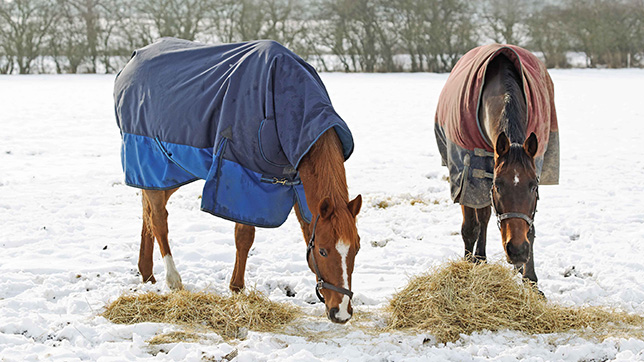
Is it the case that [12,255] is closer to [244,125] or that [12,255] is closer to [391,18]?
[244,125]

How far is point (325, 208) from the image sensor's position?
9.48ft

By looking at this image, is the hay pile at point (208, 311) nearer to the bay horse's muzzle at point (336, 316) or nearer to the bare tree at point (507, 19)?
the bay horse's muzzle at point (336, 316)

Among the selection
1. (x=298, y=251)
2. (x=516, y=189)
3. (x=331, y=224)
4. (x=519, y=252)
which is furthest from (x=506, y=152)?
Answer: (x=298, y=251)

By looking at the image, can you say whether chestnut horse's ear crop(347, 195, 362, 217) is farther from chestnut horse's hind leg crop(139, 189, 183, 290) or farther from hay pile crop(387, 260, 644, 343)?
chestnut horse's hind leg crop(139, 189, 183, 290)

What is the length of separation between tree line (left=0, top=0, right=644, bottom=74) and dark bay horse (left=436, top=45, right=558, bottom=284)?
22.9m

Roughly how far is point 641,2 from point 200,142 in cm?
3264

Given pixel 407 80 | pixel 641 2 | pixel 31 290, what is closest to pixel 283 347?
pixel 31 290

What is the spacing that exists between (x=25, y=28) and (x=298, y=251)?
27.5m

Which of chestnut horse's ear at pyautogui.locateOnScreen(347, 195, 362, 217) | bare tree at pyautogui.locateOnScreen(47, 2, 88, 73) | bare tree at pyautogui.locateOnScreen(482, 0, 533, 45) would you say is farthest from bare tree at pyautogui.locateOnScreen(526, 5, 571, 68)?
chestnut horse's ear at pyautogui.locateOnScreen(347, 195, 362, 217)

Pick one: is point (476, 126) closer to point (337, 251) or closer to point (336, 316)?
point (337, 251)

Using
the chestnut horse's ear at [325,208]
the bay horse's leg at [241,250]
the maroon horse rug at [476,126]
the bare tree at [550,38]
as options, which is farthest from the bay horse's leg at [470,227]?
the bare tree at [550,38]

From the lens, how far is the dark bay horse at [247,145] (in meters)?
2.97

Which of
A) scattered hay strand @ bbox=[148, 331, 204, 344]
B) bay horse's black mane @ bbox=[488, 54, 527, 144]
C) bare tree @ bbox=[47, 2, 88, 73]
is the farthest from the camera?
bare tree @ bbox=[47, 2, 88, 73]

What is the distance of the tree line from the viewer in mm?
26953
